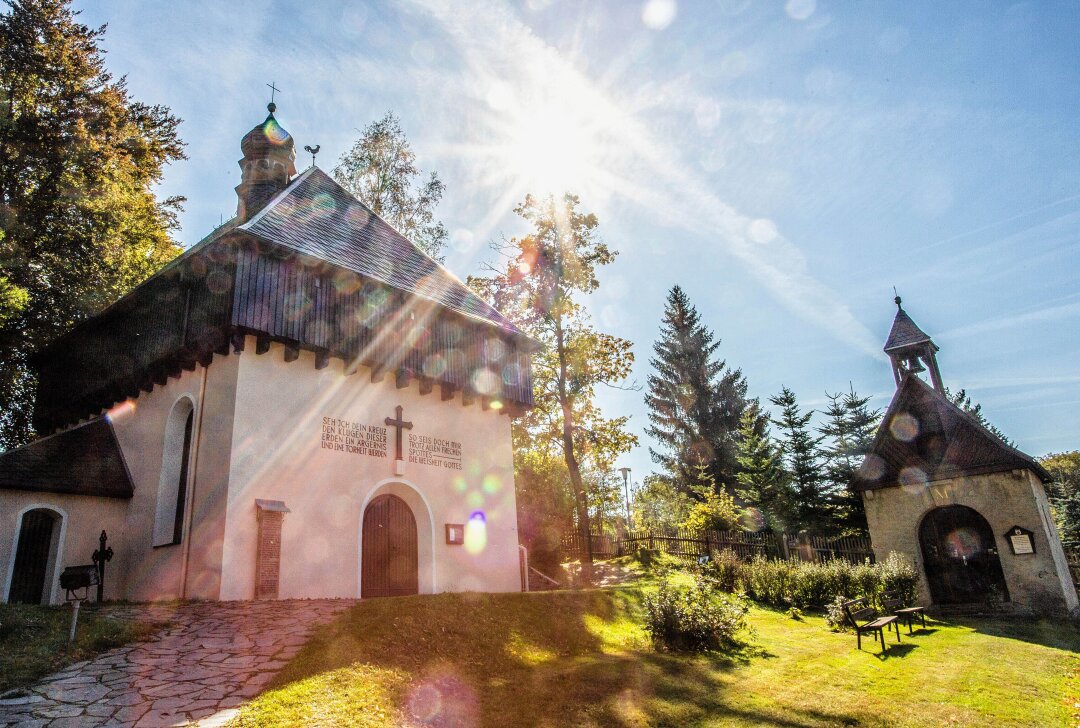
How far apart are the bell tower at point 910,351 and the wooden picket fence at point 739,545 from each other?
7.41 m

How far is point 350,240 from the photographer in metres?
14.7

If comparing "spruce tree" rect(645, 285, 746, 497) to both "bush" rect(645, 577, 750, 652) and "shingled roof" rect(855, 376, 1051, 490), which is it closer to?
"shingled roof" rect(855, 376, 1051, 490)

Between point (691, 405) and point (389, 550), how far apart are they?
28430mm

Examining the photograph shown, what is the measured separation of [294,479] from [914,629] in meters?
13.5

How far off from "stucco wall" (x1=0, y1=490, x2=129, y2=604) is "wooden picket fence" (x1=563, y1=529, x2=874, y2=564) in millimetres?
14380

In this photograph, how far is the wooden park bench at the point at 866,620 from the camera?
33.7 feet

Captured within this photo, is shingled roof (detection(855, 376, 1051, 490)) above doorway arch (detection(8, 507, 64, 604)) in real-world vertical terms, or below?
above

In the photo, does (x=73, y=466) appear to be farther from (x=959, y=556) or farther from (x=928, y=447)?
(x=959, y=556)

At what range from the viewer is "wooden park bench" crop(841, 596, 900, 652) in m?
10.3

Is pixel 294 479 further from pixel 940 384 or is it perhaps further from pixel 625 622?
pixel 940 384

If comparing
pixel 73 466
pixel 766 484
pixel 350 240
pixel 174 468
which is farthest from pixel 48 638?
pixel 766 484

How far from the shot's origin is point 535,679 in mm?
7301

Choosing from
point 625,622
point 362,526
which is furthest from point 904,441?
point 362,526

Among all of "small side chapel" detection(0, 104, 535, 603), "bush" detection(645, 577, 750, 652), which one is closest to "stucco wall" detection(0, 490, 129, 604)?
"small side chapel" detection(0, 104, 535, 603)
